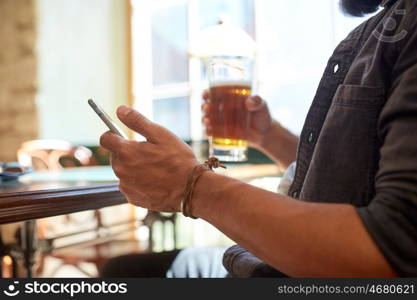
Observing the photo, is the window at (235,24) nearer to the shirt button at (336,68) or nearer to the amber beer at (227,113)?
the amber beer at (227,113)

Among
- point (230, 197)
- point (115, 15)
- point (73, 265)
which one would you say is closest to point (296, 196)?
point (230, 197)

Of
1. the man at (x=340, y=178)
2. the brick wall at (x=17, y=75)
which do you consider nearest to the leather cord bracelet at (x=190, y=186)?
the man at (x=340, y=178)

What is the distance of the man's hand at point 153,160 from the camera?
1.77ft

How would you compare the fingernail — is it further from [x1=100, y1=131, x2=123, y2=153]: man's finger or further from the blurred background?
the blurred background

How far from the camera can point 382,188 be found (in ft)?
1.32

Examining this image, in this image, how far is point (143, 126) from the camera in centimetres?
55

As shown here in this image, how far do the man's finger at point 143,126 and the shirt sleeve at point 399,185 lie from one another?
28 centimetres

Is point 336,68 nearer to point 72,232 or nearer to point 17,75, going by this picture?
point 72,232

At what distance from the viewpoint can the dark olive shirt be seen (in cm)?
38

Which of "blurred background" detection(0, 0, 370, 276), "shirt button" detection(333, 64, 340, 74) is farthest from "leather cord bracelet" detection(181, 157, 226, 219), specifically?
"blurred background" detection(0, 0, 370, 276)

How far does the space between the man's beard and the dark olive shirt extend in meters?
0.15

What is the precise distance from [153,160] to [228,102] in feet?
1.34

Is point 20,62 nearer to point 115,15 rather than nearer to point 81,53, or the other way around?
point 81,53

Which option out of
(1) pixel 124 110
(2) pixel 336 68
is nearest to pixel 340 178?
(2) pixel 336 68
